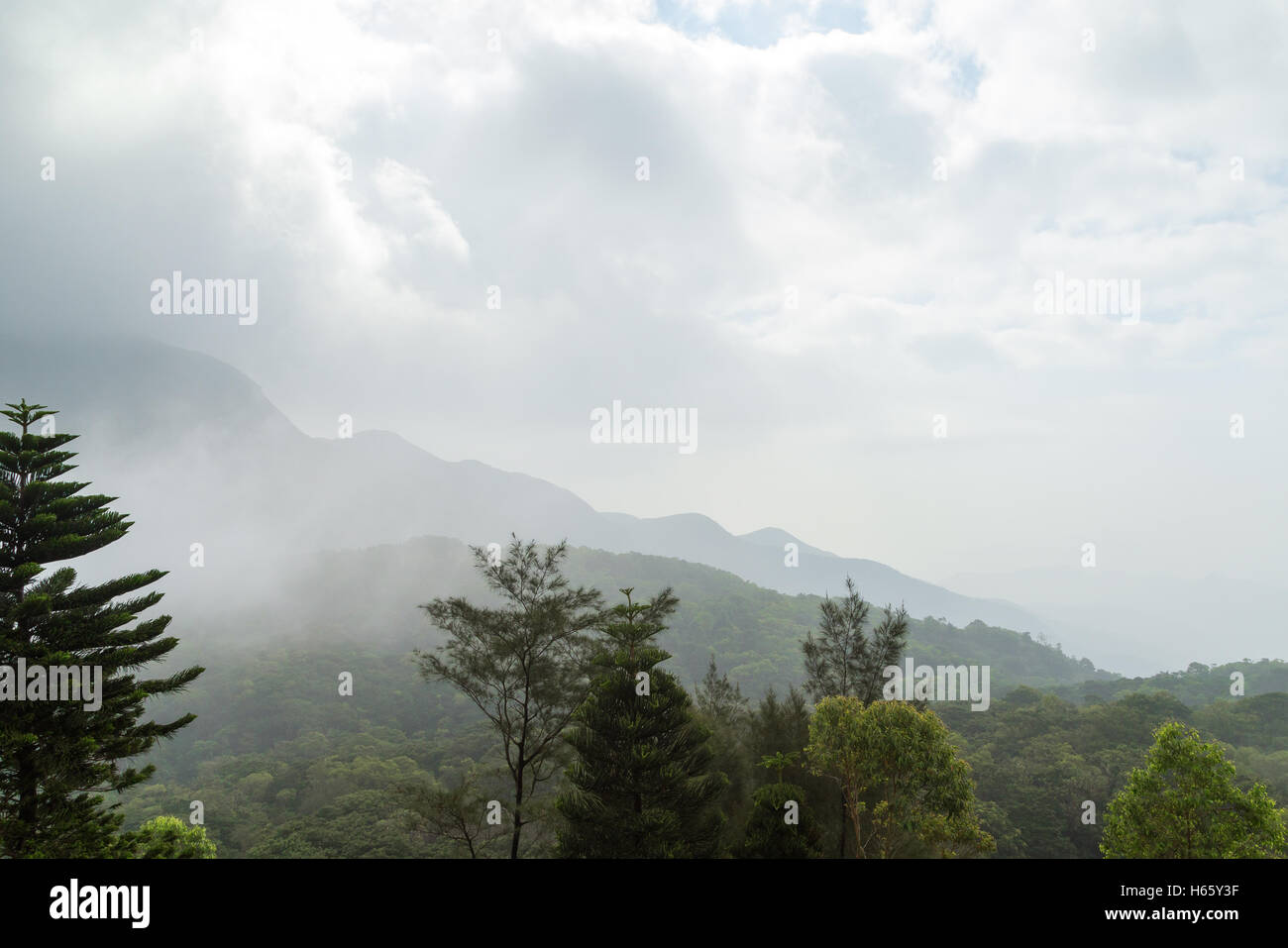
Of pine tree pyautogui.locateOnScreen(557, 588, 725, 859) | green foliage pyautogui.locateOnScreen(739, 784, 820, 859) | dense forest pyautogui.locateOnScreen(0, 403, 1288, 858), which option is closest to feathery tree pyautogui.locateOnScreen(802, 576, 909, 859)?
dense forest pyautogui.locateOnScreen(0, 403, 1288, 858)

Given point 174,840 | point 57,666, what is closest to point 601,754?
point 57,666

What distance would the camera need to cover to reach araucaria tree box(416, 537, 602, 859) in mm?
22359

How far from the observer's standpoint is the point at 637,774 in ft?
64.6

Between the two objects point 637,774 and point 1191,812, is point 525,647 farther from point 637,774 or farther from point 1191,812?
point 1191,812

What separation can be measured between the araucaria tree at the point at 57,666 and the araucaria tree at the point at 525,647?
8706mm

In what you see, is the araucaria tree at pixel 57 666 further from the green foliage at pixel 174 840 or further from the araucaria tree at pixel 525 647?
the araucaria tree at pixel 525 647

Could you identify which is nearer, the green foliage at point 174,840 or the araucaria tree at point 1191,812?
the araucaria tree at point 1191,812

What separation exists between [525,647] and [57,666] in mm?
12990

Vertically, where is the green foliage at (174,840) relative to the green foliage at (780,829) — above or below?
below

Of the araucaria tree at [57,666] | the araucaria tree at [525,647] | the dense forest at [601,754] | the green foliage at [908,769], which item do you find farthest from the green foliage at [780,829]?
the araucaria tree at [57,666]

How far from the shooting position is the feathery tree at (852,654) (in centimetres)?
2747

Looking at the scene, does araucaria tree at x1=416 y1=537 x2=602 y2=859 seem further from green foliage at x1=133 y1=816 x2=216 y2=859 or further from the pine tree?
green foliage at x1=133 y1=816 x2=216 y2=859

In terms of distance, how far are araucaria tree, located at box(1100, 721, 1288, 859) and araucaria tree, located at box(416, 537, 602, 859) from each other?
669 inches
